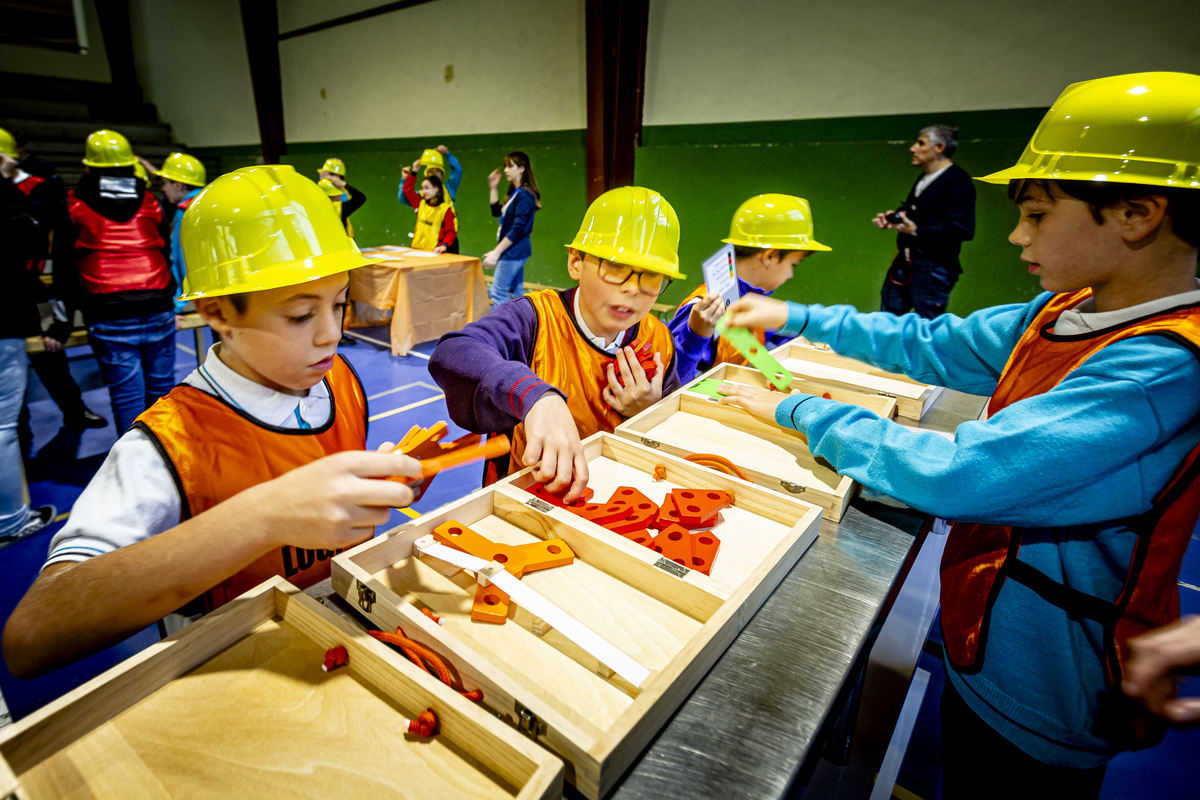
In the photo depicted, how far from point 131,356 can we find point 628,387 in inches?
140

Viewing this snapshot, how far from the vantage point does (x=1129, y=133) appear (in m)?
0.89

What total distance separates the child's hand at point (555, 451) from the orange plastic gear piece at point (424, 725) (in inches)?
20.5

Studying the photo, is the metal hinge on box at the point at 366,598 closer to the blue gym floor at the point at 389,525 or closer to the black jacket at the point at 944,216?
the blue gym floor at the point at 389,525

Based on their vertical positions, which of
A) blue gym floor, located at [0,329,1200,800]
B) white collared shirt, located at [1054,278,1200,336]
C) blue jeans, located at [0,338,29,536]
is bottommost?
blue gym floor, located at [0,329,1200,800]

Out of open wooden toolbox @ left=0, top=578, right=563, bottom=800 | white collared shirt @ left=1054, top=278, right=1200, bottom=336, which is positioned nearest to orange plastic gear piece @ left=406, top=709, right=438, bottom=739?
open wooden toolbox @ left=0, top=578, right=563, bottom=800

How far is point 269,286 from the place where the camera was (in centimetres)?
94

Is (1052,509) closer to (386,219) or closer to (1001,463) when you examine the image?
(1001,463)

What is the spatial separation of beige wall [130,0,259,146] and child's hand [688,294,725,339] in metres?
14.0

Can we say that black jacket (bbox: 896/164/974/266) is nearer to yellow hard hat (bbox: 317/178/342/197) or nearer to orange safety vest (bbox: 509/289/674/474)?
orange safety vest (bbox: 509/289/674/474)

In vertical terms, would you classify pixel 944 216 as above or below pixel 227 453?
above

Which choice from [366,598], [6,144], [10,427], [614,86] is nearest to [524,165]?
[614,86]

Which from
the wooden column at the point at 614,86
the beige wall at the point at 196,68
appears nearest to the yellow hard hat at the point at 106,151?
the wooden column at the point at 614,86

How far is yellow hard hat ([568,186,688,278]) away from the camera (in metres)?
1.58

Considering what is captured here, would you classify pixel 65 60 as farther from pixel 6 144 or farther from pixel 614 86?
pixel 614 86
